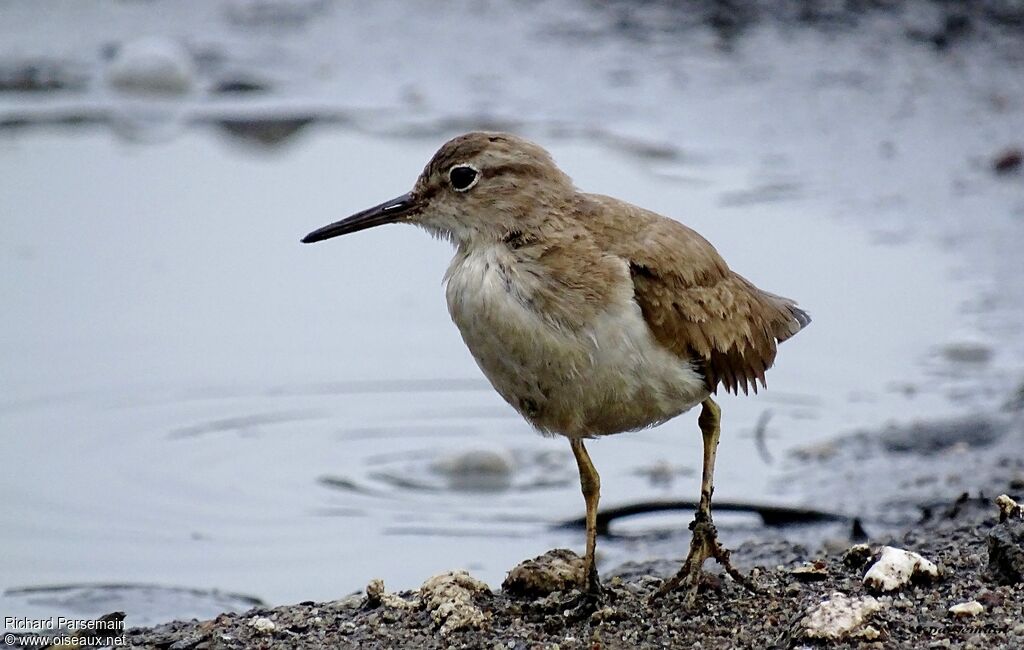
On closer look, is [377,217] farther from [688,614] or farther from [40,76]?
[40,76]

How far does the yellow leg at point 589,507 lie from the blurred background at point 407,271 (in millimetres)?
1355

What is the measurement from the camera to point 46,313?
8.64m

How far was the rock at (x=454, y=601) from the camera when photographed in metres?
4.99

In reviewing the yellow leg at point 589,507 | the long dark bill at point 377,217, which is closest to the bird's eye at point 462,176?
the long dark bill at point 377,217

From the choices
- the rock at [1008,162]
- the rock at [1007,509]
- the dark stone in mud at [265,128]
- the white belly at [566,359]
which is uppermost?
the dark stone in mud at [265,128]

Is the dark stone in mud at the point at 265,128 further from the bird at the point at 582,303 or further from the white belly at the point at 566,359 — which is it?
the white belly at the point at 566,359

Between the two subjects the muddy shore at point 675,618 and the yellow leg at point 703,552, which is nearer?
the muddy shore at point 675,618

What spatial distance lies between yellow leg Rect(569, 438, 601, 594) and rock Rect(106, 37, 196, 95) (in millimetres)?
7477

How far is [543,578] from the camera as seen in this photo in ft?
17.2

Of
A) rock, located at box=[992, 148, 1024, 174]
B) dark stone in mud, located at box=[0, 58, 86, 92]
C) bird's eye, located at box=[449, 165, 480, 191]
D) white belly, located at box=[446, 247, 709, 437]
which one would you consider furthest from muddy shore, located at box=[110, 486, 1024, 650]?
dark stone in mud, located at box=[0, 58, 86, 92]

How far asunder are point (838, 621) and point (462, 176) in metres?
1.77

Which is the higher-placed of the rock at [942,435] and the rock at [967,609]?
the rock at [942,435]

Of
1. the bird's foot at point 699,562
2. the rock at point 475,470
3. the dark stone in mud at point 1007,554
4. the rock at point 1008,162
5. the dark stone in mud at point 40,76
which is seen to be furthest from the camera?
the dark stone in mud at point 40,76

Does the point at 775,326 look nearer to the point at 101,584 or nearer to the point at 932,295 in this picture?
the point at 101,584
